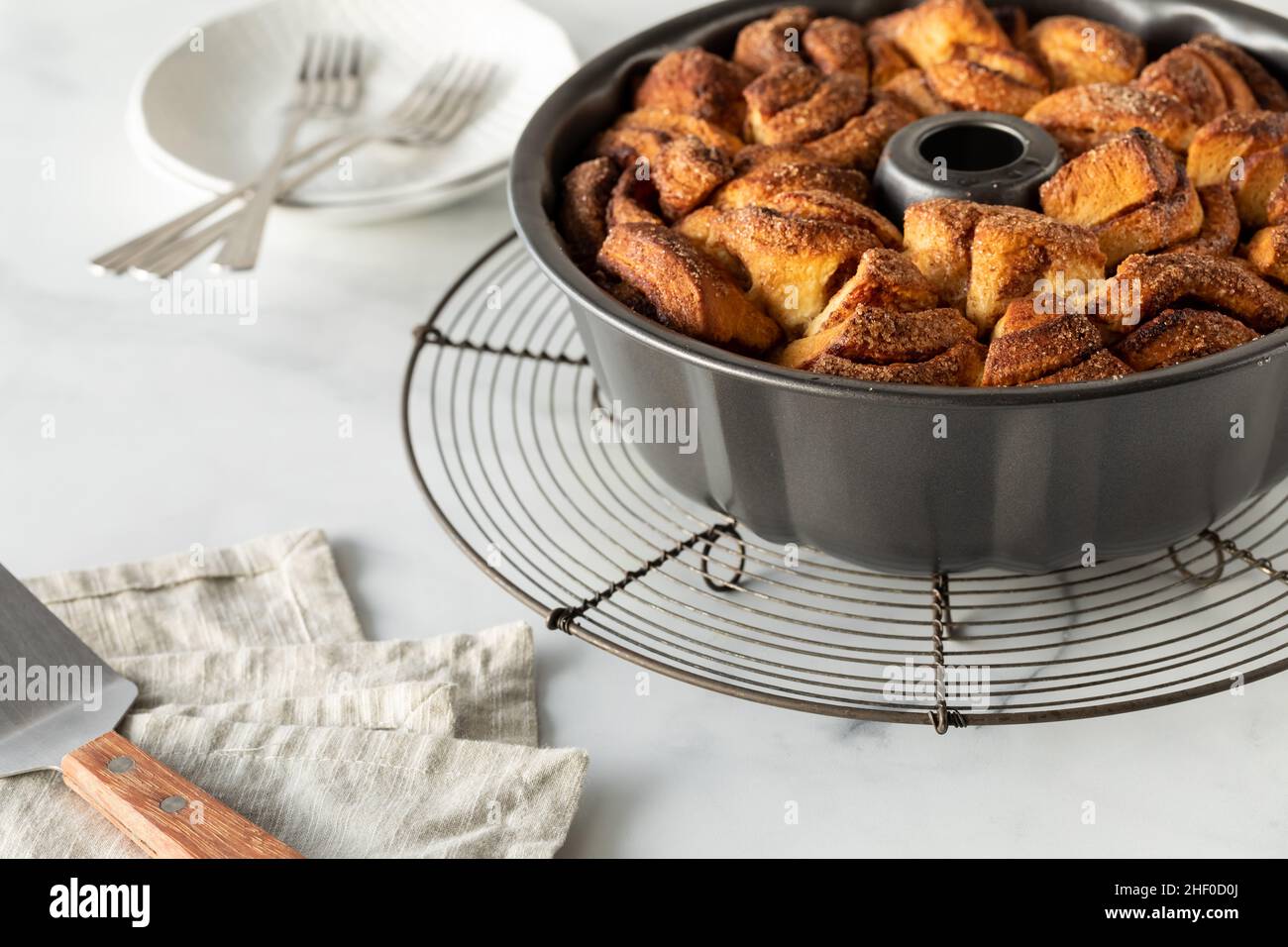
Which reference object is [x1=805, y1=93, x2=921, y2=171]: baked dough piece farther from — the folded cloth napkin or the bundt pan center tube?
the folded cloth napkin

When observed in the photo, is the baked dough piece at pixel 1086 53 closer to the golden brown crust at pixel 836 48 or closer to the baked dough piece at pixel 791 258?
the golden brown crust at pixel 836 48

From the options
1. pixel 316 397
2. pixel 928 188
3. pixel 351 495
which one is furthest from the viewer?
pixel 316 397

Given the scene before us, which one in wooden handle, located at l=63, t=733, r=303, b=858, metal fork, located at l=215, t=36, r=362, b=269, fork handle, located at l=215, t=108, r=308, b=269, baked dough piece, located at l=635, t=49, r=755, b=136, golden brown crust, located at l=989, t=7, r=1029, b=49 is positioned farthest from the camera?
metal fork, located at l=215, t=36, r=362, b=269

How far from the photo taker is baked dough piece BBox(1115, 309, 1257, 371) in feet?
4.23

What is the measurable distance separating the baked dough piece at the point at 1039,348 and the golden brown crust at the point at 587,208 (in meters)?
0.48

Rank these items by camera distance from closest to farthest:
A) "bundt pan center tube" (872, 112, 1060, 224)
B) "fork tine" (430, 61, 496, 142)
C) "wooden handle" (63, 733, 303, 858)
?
"wooden handle" (63, 733, 303, 858)
"bundt pan center tube" (872, 112, 1060, 224)
"fork tine" (430, 61, 496, 142)

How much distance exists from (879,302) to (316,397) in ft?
3.20

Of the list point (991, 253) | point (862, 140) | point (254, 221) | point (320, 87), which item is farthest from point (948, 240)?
point (320, 87)

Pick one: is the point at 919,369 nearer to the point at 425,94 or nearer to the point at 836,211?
the point at 836,211

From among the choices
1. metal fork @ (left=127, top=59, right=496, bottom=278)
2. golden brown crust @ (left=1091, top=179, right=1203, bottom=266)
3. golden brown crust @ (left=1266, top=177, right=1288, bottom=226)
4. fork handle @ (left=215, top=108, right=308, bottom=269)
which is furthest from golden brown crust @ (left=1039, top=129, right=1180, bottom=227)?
metal fork @ (left=127, top=59, right=496, bottom=278)

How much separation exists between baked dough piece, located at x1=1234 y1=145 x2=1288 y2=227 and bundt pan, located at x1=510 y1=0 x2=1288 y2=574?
24cm

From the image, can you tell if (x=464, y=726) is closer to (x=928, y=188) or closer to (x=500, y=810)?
(x=500, y=810)

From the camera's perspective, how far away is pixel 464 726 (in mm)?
1482

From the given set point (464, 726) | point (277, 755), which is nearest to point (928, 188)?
point (464, 726)
